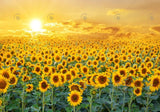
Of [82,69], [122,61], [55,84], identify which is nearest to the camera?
[55,84]

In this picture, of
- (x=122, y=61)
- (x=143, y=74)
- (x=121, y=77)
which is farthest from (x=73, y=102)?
(x=122, y=61)

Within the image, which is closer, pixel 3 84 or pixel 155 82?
pixel 3 84

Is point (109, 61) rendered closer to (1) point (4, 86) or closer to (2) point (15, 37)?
(1) point (4, 86)

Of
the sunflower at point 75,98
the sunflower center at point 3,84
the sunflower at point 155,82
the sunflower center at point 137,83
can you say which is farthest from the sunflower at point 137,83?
the sunflower center at point 3,84

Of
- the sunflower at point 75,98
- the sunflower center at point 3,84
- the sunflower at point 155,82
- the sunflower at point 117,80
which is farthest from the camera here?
the sunflower at point 117,80

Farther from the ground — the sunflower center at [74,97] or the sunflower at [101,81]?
the sunflower at [101,81]

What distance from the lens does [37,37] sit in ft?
82.4

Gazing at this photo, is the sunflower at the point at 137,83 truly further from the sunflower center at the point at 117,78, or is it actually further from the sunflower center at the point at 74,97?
the sunflower center at the point at 74,97

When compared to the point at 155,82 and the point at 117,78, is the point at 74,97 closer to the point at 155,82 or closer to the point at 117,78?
the point at 117,78

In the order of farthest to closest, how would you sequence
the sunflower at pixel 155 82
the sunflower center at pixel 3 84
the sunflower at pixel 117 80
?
the sunflower at pixel 117 80, the sunflower at pixel 155 82, the sunflower center at pixel 3 84

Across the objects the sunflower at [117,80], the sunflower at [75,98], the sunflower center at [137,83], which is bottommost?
the sunflower at [75,98]

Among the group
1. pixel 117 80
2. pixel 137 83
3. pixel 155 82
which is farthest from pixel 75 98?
pixel 155 82

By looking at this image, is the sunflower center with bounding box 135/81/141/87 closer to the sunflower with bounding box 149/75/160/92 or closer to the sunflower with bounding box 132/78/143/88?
the sunflower with bounding box 132/78/143/88

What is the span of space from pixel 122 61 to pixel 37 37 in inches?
712
